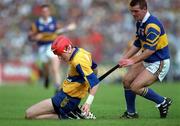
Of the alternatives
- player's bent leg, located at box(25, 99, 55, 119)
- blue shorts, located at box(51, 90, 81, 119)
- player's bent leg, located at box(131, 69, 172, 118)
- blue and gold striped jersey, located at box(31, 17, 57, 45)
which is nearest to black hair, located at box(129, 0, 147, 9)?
player's bent leg, located at box(131, 69, 172, 118)

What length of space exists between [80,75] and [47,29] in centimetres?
1003

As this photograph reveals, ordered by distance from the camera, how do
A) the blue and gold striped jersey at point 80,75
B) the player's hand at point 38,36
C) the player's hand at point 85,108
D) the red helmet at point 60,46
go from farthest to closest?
the player's hand at point 38,36
the red helmet at point 60,46
the blue and gold striped jersey at point 80,75
the player's hand at point 85,108

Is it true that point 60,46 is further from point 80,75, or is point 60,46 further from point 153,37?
point 153,37

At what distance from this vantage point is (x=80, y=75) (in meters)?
10.1

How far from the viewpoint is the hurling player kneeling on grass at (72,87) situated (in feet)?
32.1

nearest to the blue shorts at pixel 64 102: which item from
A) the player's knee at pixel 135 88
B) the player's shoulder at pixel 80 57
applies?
the player's shoulder at pixel 80 57

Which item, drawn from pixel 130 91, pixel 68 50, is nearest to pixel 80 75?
pixel 68 50

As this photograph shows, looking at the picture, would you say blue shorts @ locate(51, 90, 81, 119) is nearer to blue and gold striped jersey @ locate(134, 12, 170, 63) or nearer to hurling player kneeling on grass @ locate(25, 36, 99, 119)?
hurling player kneeling on grass @ locate(25, 36, 99, 119)

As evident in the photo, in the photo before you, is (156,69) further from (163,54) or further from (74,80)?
(74,80)

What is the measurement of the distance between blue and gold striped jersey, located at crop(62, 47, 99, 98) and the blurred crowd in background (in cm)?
1756

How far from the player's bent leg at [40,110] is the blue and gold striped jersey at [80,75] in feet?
1.18

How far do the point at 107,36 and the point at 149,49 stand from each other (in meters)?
19.1

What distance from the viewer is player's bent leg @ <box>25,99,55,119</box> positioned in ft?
34.0

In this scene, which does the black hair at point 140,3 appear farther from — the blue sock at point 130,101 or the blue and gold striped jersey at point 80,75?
the blue sock at point 130,101
